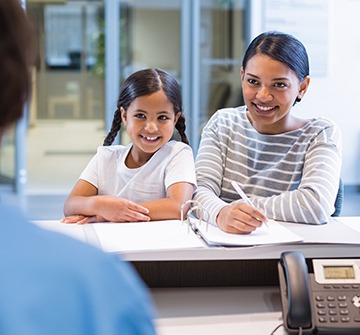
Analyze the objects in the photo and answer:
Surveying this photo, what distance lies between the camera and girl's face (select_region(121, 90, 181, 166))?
1.89 meters

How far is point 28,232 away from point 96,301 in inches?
2.5

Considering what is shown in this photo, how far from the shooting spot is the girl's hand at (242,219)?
4.94 feet

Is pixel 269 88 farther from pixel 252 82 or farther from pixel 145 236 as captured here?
pixel 145 236

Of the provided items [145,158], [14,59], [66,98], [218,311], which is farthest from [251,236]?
[66,98]

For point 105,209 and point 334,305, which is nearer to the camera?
point 334,305

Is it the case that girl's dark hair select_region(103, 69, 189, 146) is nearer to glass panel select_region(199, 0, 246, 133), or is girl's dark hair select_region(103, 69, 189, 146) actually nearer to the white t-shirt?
the white t-shirt

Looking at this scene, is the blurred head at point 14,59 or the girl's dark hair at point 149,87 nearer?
the blurred head at point 14,59

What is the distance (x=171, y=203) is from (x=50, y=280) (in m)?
1.35

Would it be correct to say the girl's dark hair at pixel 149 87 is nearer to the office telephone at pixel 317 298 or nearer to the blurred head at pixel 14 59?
the office telephone at pixel 317 298

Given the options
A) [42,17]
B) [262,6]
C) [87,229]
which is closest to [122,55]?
[42,17]

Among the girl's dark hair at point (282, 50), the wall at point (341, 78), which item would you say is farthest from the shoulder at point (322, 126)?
the wall at point (341, 78)

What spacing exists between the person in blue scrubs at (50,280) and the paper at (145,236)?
2.92ft

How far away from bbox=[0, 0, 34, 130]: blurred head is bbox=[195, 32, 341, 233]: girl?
1.22 meters

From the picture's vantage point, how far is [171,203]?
1.77 m
